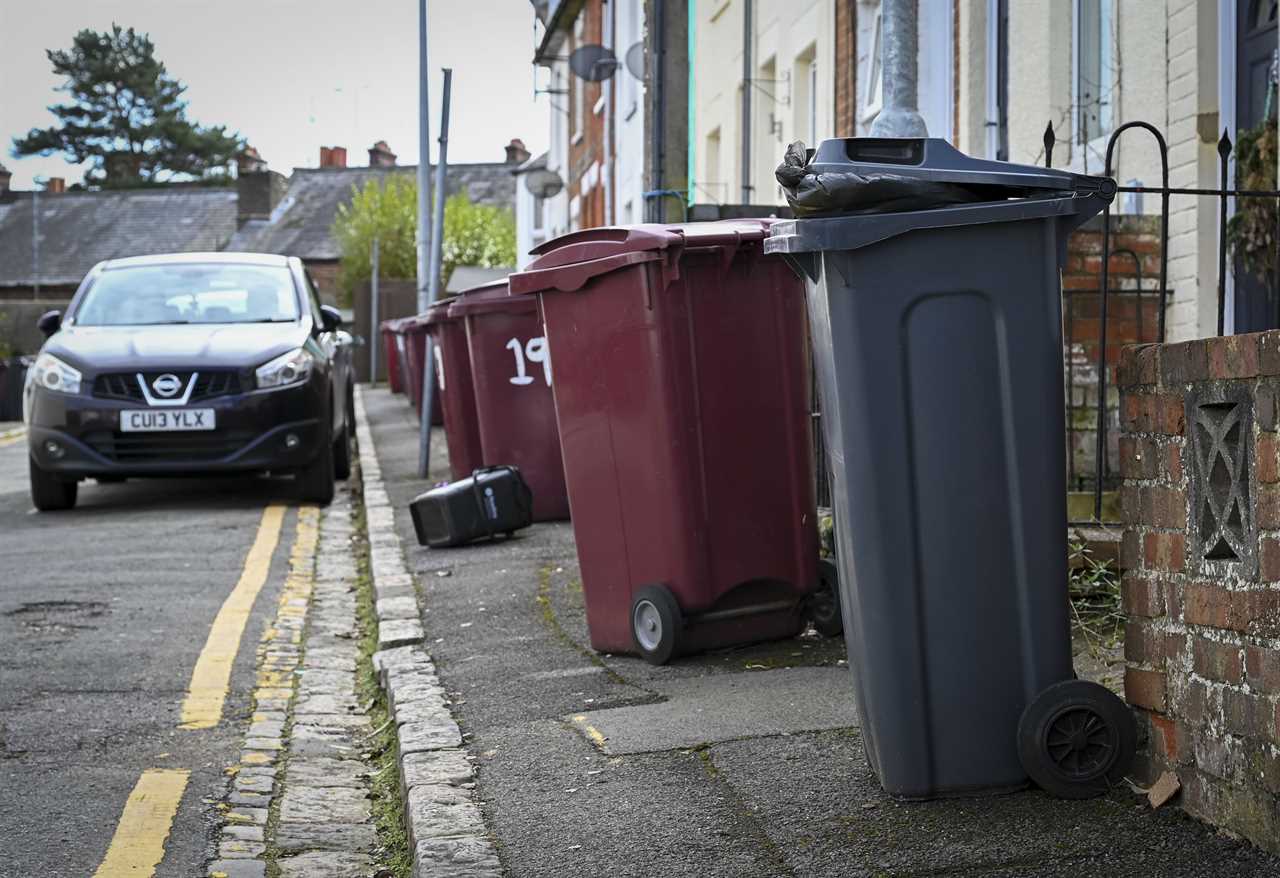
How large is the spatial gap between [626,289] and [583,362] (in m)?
0.38

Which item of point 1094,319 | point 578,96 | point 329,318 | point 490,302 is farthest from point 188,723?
point 578,96

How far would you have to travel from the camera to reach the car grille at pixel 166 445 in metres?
11.5

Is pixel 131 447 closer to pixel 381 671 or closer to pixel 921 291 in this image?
pixel 381 671

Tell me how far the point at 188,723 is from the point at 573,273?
2.02 meters

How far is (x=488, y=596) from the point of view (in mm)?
7629

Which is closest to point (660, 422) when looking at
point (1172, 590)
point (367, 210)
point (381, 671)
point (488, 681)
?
point (488, 681)

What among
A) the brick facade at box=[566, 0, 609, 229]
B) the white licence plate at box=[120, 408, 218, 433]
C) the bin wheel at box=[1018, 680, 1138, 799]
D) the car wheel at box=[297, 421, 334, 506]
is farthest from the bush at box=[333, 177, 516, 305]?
the bin wheel at box=[1018, 680, 1138, 799]

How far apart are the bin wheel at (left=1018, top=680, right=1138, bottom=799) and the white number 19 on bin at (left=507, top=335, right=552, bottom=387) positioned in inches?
267

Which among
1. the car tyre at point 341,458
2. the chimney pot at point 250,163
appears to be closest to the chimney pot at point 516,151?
the chimney pot at point 250,163

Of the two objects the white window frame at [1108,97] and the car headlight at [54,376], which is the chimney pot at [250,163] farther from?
the white window frame at [1108,97]

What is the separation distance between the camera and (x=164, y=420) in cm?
1146

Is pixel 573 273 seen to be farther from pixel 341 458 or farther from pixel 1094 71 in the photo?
pixel 341 458

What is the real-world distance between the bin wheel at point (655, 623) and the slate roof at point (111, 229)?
68431 millimetres

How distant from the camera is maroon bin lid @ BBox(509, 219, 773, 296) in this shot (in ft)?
17.9
